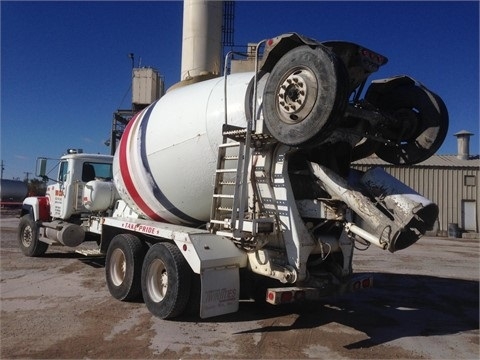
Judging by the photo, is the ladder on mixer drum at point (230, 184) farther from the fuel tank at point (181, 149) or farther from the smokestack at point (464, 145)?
the smokestack at point (464, 145)

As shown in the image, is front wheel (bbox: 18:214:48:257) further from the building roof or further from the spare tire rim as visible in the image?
the building roof

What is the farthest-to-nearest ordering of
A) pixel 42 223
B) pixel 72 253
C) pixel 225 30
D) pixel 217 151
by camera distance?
pixel 225 30
pixel 72 253
pixel 42 223
pixel 217 151

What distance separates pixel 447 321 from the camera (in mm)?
6418

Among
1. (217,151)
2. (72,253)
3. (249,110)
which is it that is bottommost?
(72,253)

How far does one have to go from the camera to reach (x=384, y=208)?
16.7ft

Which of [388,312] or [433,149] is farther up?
[433,149]

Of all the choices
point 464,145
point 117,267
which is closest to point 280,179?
point 117,267

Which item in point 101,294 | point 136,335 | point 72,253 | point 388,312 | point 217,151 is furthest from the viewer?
point 72,253

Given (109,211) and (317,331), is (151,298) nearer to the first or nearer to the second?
(317,331)

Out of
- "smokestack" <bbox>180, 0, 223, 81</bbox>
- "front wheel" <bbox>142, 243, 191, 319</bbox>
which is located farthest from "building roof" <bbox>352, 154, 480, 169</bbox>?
"front wheel" <bbox>142, 243, 191, 319</bbox>

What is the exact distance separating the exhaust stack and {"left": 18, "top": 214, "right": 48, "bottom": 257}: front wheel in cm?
874

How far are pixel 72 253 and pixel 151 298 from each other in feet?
23.3

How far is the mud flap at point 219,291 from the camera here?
522 centimetres

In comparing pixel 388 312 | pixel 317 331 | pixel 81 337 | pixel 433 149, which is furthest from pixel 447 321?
pixel 81 337
